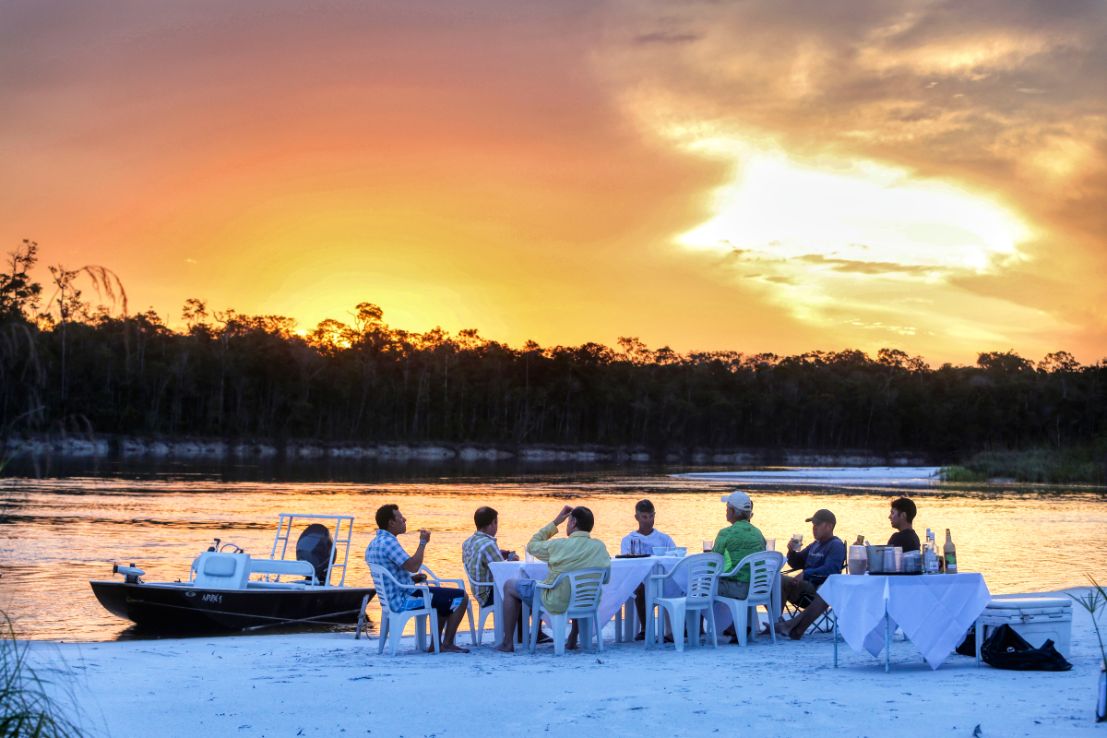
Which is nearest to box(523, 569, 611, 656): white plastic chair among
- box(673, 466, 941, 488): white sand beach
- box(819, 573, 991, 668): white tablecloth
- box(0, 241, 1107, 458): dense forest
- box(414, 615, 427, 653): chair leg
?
box(414, 615, 427, 653): chair leg

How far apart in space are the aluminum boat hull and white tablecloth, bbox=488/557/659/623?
4.94 m

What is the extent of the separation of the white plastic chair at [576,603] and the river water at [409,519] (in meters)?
6.20

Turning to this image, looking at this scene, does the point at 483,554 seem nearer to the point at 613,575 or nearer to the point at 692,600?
the point at 613,575

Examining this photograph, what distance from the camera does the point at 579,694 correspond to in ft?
27.1

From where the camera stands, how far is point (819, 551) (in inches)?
466

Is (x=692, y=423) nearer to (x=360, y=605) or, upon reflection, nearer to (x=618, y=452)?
(x=618, y=452)

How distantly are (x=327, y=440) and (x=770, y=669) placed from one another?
348 feet

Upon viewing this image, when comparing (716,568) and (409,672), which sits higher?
(716,568)

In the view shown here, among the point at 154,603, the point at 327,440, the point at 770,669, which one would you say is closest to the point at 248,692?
the point at 770,669

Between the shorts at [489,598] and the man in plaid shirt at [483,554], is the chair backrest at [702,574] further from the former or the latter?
the shorts at [489,598]

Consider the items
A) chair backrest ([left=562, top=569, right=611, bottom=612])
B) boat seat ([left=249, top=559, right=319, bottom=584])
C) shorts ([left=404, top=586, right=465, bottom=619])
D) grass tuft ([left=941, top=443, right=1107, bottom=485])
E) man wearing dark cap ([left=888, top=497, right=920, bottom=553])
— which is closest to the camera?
chair backrest ([left=562, top=569, right=611, bottom=612])

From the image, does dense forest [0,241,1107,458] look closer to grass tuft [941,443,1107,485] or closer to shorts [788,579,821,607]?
grass tuft [941,443,1107,485]

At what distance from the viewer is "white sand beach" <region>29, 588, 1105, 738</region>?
725cm

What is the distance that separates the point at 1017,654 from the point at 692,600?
2.92m
